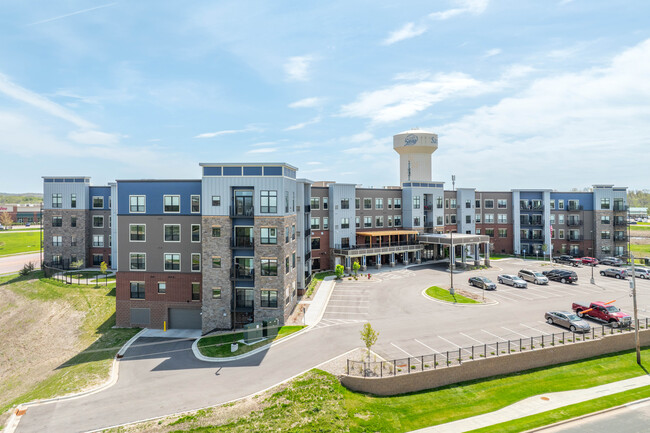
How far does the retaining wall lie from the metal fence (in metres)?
0.35

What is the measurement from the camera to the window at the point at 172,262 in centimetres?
3803

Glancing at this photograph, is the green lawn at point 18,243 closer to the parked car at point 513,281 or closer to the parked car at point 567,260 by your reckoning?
the parked car at point 513,281

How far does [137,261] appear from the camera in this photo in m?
38.5

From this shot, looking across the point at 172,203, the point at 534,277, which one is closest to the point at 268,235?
the point at 172,203

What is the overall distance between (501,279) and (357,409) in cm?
3669

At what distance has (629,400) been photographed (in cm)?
2262

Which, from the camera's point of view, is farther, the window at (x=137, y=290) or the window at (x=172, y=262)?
the window at (x=137, y=290)

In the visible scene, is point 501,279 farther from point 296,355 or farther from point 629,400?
point 296,355

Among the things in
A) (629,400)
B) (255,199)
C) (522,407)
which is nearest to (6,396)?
(255,199)

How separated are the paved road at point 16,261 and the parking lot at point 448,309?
197 feet

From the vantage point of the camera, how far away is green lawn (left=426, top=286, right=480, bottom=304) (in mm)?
40775

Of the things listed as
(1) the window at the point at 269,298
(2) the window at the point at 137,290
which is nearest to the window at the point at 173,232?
(2) the window at the point at 137,290

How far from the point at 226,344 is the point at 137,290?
45.5ft

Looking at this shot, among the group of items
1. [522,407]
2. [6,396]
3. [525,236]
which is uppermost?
[525,236]
